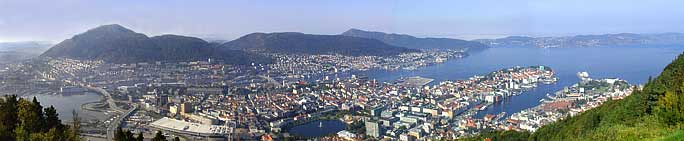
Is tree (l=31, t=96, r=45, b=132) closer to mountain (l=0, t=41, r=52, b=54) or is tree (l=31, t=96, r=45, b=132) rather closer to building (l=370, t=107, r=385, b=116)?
building (l=370, t=107, r=385, b=116)

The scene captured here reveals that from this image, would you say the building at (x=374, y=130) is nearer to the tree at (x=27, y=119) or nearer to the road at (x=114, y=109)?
the road at (x=114, y=109)

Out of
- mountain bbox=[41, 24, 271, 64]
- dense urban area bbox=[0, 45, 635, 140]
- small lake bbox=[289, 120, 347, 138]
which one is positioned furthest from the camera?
mountain bbox=[41, 24, 271, 64]

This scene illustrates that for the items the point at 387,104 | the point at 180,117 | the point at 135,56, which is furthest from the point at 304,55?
the point at 180,117

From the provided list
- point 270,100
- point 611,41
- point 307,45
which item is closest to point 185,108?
point 270,100

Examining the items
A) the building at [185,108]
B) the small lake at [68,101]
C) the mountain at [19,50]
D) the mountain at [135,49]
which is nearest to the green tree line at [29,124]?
the small lake at [68,101]

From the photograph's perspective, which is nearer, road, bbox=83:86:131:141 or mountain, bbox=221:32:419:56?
road, bbox=83:86:131:141

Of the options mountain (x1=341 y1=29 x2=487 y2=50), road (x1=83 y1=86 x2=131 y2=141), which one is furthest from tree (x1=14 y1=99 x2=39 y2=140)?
mountain (x1=341 y1=29 x2=487 y2=50)

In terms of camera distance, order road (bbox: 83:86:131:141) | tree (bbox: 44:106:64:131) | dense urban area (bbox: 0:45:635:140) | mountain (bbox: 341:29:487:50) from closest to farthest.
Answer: tree (bbox: 44:106:64:131)
road (bbox: 83:86:131:141)
dense urban area (bbox: 0:45:635:140)
mountain (bbox: 341:29:487:50)

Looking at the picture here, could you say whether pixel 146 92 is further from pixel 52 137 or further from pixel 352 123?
pixel 52 137

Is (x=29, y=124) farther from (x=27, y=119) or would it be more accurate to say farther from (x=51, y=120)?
(x=51, y=120)
